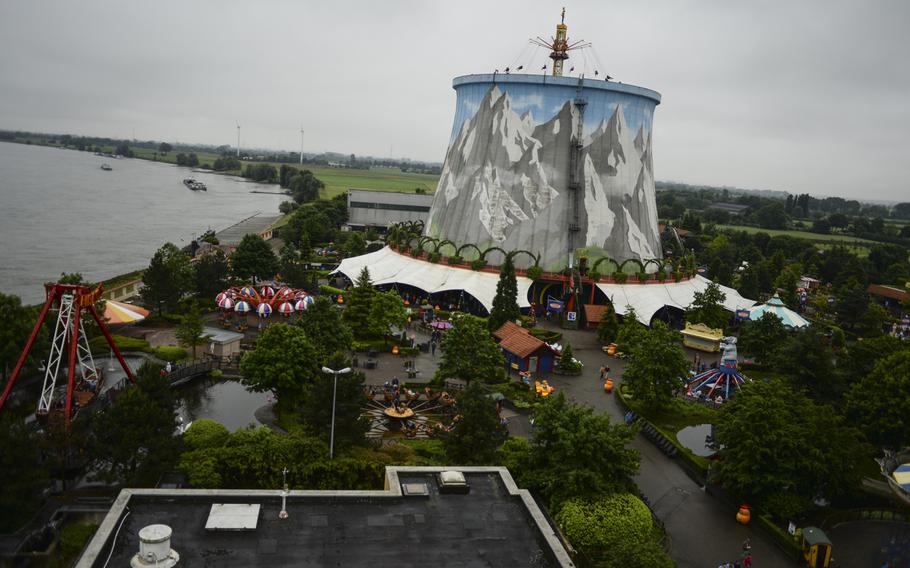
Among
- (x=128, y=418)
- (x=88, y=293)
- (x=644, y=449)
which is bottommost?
(x=644, y=449)

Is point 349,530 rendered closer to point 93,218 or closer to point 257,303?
point 257,303

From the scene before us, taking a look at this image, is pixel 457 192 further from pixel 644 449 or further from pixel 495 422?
pixel 495 422

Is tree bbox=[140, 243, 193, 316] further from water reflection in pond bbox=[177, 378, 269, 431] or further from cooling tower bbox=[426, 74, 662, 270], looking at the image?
cooling tower bbox=[426, 74, 662, 270]

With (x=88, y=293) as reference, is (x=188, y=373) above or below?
below

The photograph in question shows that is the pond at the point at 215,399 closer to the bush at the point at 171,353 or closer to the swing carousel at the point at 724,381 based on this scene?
the bush at the point at 171,353

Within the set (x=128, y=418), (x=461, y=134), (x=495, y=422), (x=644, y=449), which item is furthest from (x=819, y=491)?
(x=461, y=134)

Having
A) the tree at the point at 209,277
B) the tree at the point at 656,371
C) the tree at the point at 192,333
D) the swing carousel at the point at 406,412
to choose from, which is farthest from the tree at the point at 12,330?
the tree at the point at 656,371
